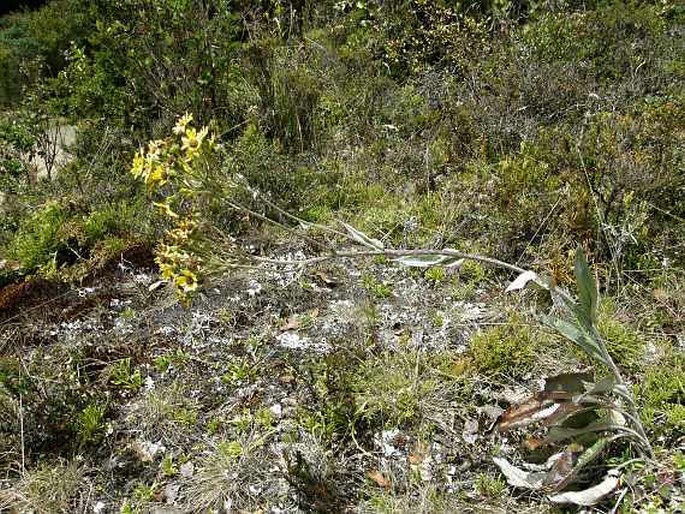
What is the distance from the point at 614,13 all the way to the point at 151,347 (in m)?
4.77

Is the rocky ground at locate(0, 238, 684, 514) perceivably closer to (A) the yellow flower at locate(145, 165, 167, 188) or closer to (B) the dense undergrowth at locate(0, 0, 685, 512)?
(B) the dense undergrowth at locate(0, 0, 685, 512)

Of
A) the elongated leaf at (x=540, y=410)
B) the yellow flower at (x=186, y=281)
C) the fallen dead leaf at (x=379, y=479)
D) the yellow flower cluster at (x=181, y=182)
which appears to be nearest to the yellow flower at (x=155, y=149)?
the yellow flower cluster at (x=181, y=182)

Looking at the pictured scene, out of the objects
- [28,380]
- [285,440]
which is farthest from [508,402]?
[28,380]

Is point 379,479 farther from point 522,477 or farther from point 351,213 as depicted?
point 351,213

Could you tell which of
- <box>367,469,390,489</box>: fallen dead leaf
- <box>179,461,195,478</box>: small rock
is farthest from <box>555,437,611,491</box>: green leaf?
<box>179,461,195,478</box>: small rock

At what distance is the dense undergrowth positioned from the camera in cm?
246

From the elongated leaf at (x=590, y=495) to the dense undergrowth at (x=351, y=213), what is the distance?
0.07m

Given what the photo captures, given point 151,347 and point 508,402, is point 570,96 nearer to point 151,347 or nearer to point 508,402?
point 508,402

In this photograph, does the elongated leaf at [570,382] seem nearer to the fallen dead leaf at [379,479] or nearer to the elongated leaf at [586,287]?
the elongated leaf at [586,287]

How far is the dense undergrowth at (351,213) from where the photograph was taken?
246 cm

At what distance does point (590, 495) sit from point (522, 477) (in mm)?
235

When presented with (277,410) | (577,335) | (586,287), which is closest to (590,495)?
(577,335)

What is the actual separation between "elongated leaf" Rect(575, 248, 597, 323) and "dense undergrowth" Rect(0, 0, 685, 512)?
56 cm

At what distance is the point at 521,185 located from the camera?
11.5ft
